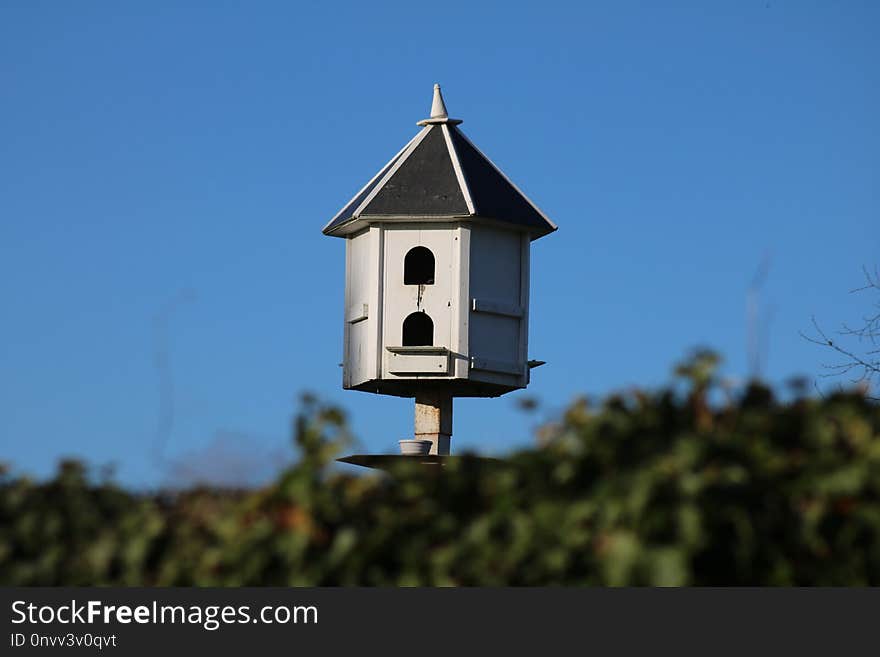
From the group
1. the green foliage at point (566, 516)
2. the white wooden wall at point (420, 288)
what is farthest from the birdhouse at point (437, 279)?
the green foliage at point (566, 516)

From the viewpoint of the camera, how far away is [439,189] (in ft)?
36.0

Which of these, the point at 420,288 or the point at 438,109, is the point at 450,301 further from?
the point at 438,109

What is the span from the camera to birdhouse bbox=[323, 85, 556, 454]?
1071cm

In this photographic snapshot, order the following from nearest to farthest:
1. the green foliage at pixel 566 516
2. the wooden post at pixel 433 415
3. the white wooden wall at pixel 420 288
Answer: the green foliage at pixel 566 516 → the white wooden wall at pixel 420 288 → the wooden post at pixel 433 415

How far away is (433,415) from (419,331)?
2.26ft

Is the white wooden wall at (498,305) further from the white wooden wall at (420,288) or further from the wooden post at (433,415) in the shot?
the wooden post at (433,415)

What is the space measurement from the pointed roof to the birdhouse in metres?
0.01

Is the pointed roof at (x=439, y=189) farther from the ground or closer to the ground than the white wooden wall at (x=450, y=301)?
farther from the ground

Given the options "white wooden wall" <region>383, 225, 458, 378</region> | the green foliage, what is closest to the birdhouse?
"white wooden wall" <region>383, 225, 458, 378</region>

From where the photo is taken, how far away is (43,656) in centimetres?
265

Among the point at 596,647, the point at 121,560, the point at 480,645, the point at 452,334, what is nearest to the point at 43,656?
the point at 121,560

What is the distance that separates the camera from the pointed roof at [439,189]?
1080 centimetres

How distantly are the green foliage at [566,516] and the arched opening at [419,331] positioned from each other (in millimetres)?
8244

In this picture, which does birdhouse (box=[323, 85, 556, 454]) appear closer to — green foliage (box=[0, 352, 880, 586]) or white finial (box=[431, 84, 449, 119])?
white finial (box=[431, 84, 449, 119])
